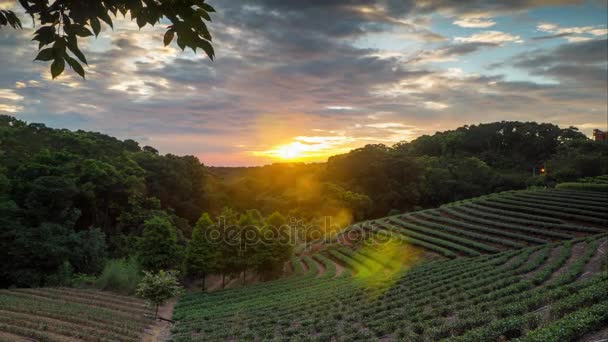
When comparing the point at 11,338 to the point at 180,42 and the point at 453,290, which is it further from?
the point at 453,290

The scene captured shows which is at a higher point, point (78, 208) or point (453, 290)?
point (78, 208)

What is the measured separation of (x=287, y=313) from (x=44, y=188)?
2590 cm

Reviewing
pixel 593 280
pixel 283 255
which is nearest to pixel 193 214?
pixel 283 255

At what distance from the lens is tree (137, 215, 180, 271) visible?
36625 mm

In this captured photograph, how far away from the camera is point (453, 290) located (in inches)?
734

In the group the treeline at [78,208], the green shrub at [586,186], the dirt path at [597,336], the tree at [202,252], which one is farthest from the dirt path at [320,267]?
the green shrub at [586,186]

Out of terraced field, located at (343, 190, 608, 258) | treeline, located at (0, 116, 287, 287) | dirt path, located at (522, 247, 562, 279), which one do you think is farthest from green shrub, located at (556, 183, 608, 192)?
treeline, located at (0, 116, 287, 287)

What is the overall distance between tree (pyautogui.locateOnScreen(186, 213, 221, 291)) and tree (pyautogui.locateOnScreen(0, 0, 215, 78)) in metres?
36.6

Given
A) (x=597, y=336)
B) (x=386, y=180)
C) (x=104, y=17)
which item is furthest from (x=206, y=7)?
(x=386, y=180)

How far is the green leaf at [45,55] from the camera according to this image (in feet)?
10.5

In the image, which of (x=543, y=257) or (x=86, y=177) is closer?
(x=543, y=257)

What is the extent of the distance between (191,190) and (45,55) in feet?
197

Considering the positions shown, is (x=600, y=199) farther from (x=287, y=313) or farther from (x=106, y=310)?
(x=106, y=310)

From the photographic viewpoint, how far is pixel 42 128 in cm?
5094
